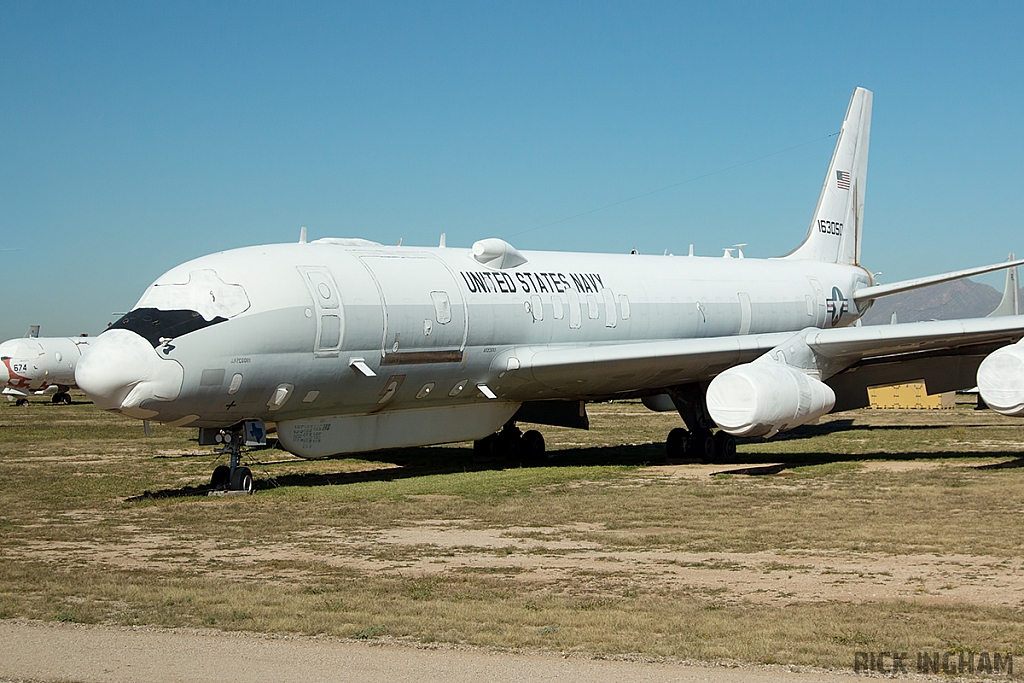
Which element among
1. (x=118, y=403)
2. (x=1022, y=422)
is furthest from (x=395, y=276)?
(x=1022, y=422)

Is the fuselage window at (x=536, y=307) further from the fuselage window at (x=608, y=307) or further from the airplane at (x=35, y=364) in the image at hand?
the airplane at (x=35, y=364)

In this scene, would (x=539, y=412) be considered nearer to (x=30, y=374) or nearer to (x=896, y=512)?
(x=896, y=512)

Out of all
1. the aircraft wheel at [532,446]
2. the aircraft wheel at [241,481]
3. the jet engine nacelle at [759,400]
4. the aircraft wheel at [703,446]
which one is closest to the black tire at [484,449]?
the aircraft wheel at [532,446]

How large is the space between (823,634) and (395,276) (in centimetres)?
1140

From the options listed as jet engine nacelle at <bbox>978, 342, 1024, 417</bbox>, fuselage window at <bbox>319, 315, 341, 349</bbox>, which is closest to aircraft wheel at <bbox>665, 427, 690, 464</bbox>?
jet engine nacelle at <bbox>978, 342, 1024, 417</bbox>

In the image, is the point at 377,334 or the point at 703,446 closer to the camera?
the point at 377,334

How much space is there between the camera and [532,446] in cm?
2242

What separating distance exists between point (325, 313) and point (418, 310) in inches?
69.7

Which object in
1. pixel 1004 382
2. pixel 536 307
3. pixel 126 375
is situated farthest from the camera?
pixel 536 307

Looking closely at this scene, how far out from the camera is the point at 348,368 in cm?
1686

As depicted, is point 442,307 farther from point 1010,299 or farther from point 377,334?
point 1010,299

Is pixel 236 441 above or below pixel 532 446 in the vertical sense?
above

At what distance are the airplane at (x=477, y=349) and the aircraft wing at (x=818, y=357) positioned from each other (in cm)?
4

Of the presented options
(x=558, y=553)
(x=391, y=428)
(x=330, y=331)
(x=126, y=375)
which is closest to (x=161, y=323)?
(x=126, y=375)
